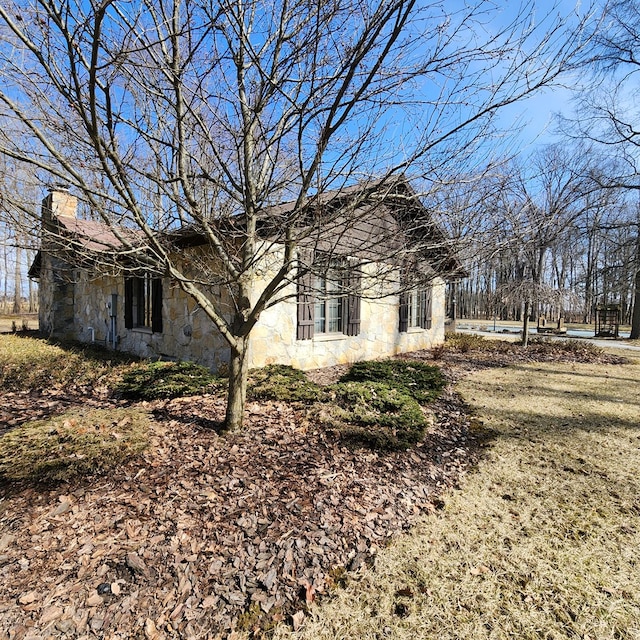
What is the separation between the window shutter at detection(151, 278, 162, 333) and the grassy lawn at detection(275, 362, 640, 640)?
6.77m

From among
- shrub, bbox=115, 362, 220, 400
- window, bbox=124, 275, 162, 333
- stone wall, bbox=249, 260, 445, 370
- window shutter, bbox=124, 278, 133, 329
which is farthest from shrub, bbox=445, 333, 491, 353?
window shutter, bbox=124, 278, 133, 329

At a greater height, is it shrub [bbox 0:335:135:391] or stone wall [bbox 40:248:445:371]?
stone wall [bbox 40:248:445:371]

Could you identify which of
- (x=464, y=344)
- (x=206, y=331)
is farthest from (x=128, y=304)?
(x=464, y=344)

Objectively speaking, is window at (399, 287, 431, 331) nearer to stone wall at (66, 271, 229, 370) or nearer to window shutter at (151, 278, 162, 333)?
stone wall at (66, 271, 229, 370)

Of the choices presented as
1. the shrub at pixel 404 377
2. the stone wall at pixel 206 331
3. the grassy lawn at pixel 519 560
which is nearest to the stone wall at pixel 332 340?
the stone wall at pixel 206 331

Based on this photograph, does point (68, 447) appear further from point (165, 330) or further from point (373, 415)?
point (165, 330)

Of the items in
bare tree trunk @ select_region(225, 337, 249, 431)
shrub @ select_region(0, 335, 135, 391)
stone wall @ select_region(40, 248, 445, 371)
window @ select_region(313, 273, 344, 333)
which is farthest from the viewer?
window @ select_region(313, 273, 344, 333)

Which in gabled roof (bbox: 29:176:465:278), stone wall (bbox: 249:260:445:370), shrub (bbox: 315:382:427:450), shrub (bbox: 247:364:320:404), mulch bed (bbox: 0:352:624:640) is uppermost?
gabled roof (bbox: 29:176:465:278)

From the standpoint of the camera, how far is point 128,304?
9008 mm

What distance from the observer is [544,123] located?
2.60 metres

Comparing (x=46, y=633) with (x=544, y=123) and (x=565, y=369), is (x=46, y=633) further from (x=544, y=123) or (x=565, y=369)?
(x=565, y=369)

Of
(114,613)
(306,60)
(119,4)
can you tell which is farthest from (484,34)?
(114,613)

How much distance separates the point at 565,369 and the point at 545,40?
8.65 metres

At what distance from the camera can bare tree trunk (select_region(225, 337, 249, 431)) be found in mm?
3645
